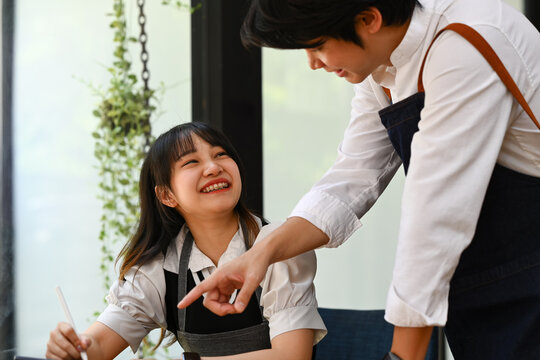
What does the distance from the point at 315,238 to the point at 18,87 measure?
4.36 ft

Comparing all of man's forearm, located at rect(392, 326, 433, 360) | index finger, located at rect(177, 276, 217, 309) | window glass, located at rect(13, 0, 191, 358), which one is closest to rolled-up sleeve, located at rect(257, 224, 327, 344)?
index finger, located at rect(177, 276, 217, 309)

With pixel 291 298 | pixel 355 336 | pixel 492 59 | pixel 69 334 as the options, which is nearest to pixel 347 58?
pixel 492 59

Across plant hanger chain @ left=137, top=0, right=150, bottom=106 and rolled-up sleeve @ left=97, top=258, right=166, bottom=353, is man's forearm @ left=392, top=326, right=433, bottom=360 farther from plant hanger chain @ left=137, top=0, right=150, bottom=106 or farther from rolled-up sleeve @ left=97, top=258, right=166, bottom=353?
plant hanger chain @ left=137, top=0, right=150, bottom=106

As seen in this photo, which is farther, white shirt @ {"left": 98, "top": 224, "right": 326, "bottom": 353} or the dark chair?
the dark chair

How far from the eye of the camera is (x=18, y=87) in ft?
7.25

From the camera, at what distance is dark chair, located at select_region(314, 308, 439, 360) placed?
162 cm

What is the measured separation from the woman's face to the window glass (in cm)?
77

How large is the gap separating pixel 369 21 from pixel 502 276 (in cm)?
44

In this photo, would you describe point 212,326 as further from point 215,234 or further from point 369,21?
point 369,21

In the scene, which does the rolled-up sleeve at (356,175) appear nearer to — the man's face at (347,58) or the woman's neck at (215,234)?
the man's face at (347,58)

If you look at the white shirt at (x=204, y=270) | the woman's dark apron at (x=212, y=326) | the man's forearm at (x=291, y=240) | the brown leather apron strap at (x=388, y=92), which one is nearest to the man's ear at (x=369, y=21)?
the brown leather apron strap at (x=388, y=92)

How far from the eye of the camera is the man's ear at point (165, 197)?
1700 millimetres

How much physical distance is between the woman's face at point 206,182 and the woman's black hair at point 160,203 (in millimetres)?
22

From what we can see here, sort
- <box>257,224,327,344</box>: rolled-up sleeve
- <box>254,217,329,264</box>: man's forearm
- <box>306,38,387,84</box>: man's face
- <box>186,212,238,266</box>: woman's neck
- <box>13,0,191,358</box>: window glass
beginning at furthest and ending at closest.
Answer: <box>13,0,191,358</box>: window glass < <box>186,212,238,266</box>: woman's neck < <box>257,224,327,344</box>: rolled-up sleeve < <box>254,217,329,264</box>: man's forearm < <box>306,38,387,84</box>: man's face
